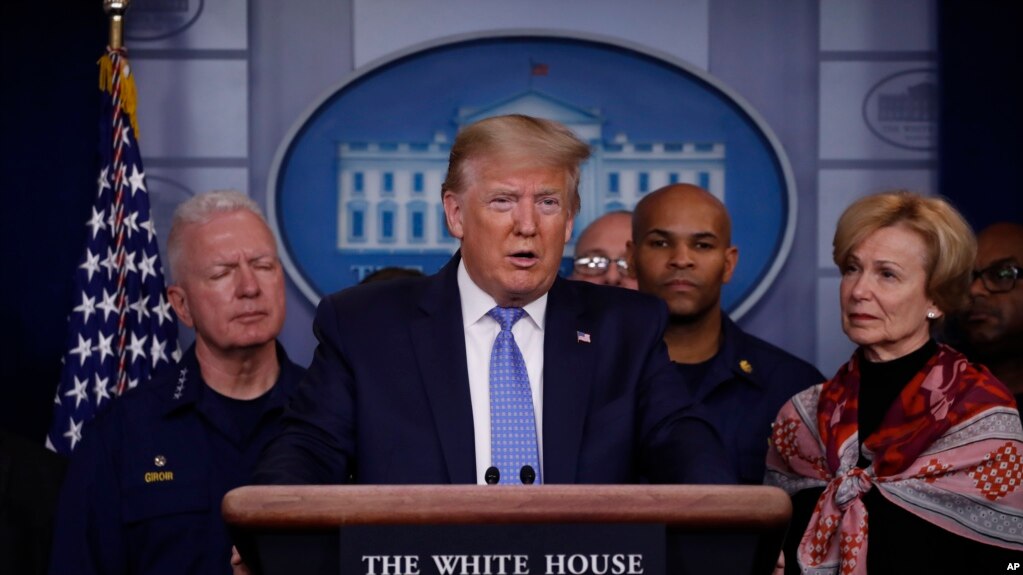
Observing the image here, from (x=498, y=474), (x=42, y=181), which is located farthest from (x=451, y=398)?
(x=42, y=181)

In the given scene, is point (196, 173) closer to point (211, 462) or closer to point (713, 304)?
point (211, 462)

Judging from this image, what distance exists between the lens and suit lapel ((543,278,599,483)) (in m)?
2.17

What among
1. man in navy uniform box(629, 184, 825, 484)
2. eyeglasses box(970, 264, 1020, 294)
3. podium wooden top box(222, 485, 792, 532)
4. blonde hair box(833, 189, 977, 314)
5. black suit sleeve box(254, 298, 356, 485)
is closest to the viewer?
podium wooden top box(222, 485, 792, 532)

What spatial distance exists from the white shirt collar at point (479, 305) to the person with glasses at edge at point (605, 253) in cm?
180

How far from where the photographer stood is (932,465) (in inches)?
108

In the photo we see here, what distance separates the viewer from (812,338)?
4.62 meters

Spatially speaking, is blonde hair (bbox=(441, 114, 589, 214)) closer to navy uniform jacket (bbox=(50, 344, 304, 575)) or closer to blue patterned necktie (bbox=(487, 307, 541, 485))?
blue patterned necktie (bbox=(487, 307, 541, 485))

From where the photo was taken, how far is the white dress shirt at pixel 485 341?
224cm

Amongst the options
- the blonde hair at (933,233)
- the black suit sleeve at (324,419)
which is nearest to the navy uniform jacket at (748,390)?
the blonde hair at (933,233)

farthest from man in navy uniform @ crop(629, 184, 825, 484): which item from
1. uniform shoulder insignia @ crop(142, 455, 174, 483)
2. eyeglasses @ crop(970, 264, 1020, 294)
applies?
uniform shoulder insignia @ crop(142, 455, 174, 483)

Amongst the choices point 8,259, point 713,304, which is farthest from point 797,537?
point 8,259

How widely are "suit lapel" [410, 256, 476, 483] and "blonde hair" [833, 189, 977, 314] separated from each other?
3.57 ft

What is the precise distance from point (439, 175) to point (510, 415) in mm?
2487

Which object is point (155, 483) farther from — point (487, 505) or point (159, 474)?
point (487, 505)
